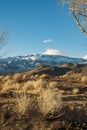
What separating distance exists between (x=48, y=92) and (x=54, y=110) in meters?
0.82

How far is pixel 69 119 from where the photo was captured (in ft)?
35.1

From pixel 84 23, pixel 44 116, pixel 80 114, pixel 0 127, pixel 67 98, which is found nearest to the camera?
pixel 0 127

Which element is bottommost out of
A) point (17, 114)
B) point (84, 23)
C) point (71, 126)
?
point (71, 126)

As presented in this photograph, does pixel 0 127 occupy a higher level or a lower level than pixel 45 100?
lower

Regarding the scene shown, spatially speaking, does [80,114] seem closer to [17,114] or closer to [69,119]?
[69,119]

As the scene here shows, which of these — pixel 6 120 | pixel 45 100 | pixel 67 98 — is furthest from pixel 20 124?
Answer: pixel 67 98

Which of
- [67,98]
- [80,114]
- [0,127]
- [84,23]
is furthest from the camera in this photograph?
[67,98]

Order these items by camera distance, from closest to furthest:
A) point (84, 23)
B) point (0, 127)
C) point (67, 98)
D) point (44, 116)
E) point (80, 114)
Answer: point (0, 127)
point (44, 116)
point (80, 114)
point (84, 23)
point (67, 98)

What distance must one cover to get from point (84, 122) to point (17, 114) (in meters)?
2.22

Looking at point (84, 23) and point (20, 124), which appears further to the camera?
point (84, 23)

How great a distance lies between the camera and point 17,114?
10688mm

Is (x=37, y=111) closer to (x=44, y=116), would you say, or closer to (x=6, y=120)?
(x=44, y=116)

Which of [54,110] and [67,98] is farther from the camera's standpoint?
[67,98]

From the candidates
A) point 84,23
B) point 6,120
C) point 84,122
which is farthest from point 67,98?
point 6,120
